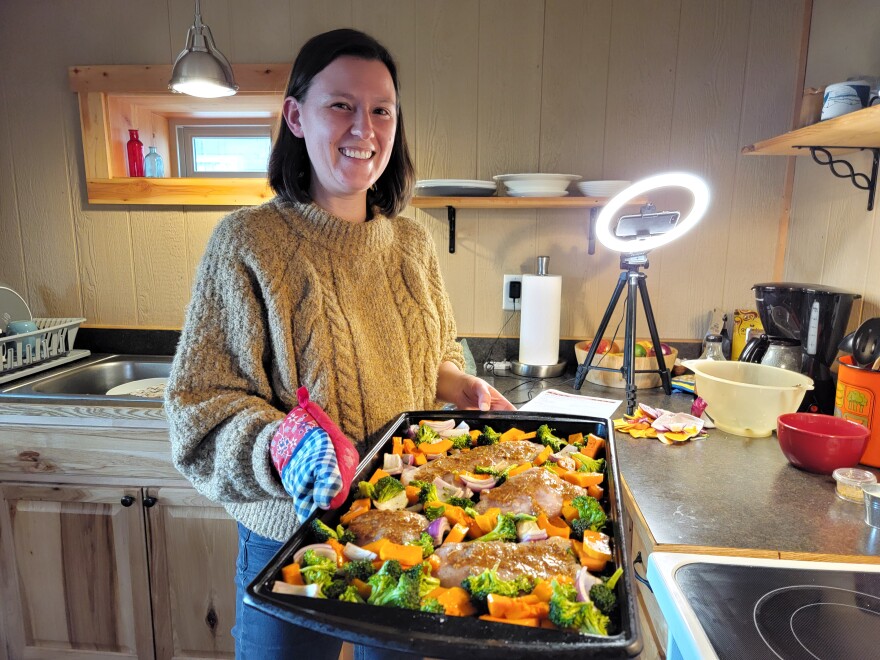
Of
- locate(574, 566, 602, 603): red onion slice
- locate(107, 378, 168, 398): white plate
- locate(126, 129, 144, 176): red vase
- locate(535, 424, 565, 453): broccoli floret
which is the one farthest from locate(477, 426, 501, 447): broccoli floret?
locate(126, 129, 144, 176): red vase

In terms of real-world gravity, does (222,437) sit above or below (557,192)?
below

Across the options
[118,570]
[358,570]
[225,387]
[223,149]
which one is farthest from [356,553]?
[223,149]

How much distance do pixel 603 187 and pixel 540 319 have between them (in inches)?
19.3

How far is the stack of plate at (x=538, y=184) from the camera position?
6.16 ft

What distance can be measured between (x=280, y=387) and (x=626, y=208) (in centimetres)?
147

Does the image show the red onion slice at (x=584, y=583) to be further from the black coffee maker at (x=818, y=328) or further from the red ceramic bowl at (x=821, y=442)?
the black coffee maker at (x=818, y=328)

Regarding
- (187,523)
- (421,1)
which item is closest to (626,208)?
(421,1)

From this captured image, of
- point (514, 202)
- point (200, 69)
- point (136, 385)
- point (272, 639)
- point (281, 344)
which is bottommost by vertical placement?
point (272, 639)

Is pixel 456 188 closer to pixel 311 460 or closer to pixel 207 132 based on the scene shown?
pixel 207 132

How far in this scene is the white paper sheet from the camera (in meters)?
1.60

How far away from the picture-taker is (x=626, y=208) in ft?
6.56

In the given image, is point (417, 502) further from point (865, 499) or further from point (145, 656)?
point (145, 656)

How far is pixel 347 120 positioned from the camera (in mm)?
1012

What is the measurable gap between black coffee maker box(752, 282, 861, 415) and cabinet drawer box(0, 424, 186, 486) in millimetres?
1790
